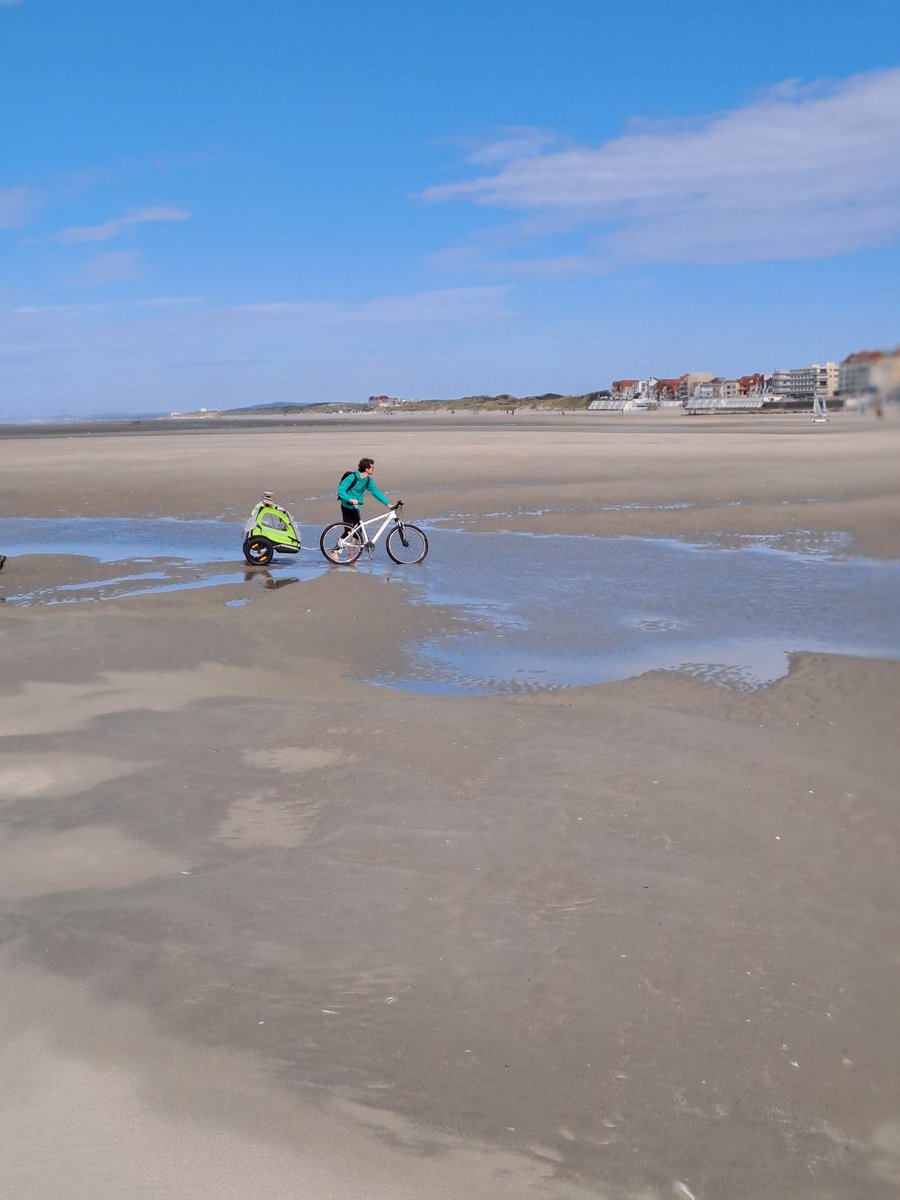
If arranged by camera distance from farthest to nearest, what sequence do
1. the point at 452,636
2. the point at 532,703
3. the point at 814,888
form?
the point at 452,636 < the point at 532,703 < the point at 814,888

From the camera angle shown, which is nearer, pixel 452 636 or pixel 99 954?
pixel 99 954

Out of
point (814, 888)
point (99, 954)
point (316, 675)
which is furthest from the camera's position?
point (316, 675)

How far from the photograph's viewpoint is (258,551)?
18.9 metres

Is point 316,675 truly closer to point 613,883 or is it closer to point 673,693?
point 673,693

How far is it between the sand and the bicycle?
282 inches

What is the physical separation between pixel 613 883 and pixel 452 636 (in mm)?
7275

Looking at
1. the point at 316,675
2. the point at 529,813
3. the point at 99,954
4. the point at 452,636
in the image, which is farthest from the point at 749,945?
the point at 452,636

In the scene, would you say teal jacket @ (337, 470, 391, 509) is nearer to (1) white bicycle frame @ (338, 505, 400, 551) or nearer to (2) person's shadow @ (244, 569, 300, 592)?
(1) white bicycle frame @ (338, 505, 400, 551)

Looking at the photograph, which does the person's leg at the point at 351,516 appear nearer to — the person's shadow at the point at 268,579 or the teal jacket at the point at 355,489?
the teal jacket at the point at 355,489

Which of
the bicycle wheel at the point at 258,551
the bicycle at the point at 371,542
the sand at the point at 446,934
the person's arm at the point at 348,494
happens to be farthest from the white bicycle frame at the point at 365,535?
the sand at the point at 446,934

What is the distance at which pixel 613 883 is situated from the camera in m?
6.27

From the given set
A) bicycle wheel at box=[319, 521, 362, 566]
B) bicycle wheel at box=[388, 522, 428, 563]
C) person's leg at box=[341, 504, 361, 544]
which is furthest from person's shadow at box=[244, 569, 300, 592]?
bicycle wheel at box=[388, 522, 428, 563]

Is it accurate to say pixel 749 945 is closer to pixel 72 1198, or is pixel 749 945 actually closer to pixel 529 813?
pixel 529 813

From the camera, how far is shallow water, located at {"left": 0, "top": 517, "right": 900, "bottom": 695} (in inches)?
436
